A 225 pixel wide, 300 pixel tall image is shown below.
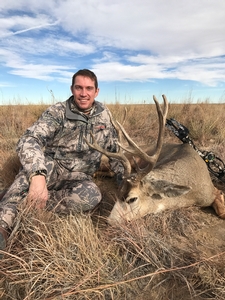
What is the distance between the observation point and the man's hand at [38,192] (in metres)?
2.67

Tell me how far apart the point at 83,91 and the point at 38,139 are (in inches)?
35.8

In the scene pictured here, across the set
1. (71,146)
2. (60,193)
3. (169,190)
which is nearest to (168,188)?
(169,190)

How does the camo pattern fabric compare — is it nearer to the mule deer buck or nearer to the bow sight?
the mule deer buck

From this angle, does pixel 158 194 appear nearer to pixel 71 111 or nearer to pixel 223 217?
pixel 223 217

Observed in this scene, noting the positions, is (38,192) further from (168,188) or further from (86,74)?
(86,74)

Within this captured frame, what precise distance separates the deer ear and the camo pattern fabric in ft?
2.38

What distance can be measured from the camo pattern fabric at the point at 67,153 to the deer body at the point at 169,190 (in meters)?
0.45

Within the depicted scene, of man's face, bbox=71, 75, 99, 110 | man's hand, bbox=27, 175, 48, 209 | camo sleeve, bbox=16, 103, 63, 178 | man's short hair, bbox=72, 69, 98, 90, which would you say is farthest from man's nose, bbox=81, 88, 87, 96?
man's hand, bbox=27, 175, 48, 209

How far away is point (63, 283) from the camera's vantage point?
6.32 ft

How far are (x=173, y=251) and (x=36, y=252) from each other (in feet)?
3.82

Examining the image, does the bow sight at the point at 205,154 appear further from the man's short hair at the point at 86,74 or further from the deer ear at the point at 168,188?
the man's short hair at the point at 86,74

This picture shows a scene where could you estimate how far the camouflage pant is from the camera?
2.82m

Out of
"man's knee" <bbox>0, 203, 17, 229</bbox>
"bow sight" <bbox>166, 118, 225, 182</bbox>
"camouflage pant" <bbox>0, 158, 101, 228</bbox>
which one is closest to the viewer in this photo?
"man's knee" <bbox>0, 203, 17, 229</bbox>

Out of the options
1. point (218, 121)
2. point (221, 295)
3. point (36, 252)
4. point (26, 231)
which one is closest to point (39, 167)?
point (26, 231)
